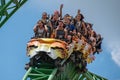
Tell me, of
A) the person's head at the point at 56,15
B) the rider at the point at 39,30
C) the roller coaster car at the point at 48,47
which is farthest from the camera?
the person's head at the point at 56,15

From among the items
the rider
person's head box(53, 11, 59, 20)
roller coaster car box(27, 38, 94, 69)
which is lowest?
roller coaster car box(27, 38, 94, 69)

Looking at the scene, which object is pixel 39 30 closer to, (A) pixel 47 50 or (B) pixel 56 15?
(B) pixel 56 15

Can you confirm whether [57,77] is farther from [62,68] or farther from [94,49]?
[94,49]

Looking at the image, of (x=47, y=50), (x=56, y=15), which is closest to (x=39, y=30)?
(x=56, y=15)

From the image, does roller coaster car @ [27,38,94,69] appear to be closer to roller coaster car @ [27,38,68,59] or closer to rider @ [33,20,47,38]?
roller coaster car @ [27,38,68,59]

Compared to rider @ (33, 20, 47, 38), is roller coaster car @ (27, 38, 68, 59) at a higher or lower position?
lower

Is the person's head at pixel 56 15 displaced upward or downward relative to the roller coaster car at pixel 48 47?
upward

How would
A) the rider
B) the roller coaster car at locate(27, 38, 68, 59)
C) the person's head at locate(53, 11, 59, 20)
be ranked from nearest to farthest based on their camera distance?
the roller coaster car at locate(27, 38, 68, 59), the rider, the person's head at locate(53, 11, 59, 20)

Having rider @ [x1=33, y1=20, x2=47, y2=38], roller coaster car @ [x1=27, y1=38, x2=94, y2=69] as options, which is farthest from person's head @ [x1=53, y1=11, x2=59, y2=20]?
roller coaster car @ [x1=27, y1=38, x2=94, y2=69]

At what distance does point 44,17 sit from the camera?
1725 centimetres

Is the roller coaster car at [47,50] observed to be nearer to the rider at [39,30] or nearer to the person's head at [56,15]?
the rider at [39,30]

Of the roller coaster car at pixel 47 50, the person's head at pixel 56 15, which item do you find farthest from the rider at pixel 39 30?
the person's head at pixel 56 15

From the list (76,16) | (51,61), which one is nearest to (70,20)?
(76,16)

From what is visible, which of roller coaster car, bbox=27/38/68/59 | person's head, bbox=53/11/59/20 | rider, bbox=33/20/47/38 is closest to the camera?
roller coaster car, bbox=27/38/68/59
